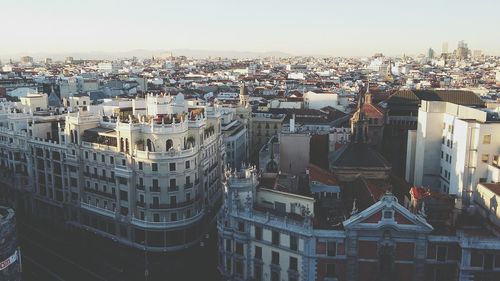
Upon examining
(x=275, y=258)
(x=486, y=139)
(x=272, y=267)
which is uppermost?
(x=486, y=139)

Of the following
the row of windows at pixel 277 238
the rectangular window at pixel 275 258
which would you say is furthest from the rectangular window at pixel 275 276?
the row of windows at pixel 277 238

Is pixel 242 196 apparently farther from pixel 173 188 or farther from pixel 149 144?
pixel 149 144

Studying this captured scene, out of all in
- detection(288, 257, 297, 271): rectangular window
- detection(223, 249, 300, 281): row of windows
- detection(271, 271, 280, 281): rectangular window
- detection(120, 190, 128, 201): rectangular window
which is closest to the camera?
detection(288, 257, 297, 271): rectangular window

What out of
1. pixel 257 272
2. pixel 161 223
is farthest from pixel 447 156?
pixel 161 223

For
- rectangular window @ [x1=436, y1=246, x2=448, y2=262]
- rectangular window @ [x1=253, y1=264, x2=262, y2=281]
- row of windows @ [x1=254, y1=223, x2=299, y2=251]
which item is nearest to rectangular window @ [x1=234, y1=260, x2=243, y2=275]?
Answer: rectangular window @ [x1=253, y1=264, x2=262, y2=281]

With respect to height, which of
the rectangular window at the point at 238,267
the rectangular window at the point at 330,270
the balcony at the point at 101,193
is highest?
the balcony at the point at 101,193

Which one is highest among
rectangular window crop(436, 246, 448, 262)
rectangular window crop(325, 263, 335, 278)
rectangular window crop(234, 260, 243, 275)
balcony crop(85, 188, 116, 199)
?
rectangular window crop(436, 246, 448, 262)

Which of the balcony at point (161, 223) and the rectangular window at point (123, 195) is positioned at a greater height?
the rectangular window at point (123, 195)

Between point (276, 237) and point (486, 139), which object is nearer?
point (276, 237)

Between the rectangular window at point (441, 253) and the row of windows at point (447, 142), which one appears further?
the row of windows at point (447, 142)

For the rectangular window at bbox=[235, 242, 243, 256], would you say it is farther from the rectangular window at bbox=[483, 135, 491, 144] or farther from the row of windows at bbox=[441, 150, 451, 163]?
the rectangular window at bbox=[483, 135, 491, 144]

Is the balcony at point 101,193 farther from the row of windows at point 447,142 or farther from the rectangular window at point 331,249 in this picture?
Result: the row of windows at point 447,142
